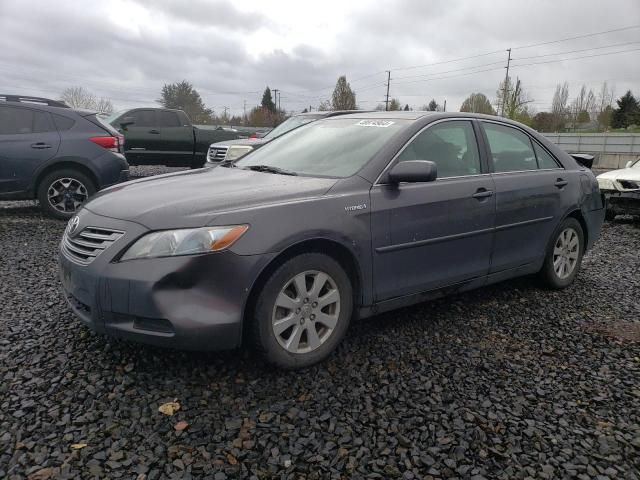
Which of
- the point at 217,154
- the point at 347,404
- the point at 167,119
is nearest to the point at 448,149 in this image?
the point at 347,404

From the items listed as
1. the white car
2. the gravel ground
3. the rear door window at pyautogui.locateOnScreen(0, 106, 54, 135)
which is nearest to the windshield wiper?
the gravel ground

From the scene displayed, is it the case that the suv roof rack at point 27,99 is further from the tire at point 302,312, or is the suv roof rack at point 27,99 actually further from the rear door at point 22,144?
the tire at point 302,312

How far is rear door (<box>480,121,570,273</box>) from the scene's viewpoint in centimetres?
398

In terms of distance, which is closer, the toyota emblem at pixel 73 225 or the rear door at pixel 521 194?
the toyota emblem at pixel 73 225

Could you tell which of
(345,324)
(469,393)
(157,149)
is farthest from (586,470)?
(157,149)

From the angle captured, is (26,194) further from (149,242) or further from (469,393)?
(469,393)

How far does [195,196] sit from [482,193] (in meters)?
2.13

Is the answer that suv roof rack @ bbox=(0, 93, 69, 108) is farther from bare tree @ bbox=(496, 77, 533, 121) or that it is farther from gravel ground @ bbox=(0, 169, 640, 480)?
bare tree @ bbox=(496, 77, 533, 121)

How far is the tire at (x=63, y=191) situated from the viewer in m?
7.23

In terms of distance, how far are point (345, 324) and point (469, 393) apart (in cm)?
81

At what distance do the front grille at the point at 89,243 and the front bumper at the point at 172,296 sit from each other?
0.18 ft

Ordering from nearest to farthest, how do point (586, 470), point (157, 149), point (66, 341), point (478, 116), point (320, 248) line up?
point (586, 470), point (320, 248), point (66, 341), point (478, 116), point (157, 149)

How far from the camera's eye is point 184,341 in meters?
2.62

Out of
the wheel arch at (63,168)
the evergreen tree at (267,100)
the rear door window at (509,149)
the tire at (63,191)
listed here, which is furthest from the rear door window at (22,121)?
the evergreen tree at (267,100)
